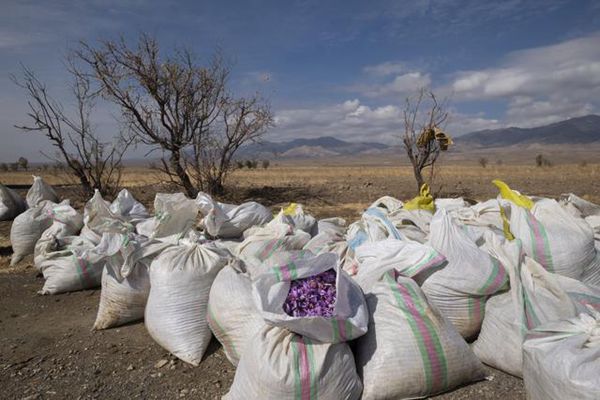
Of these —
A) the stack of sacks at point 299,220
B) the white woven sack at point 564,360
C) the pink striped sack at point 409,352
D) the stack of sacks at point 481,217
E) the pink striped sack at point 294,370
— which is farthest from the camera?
the stack of sacks at point 299,220

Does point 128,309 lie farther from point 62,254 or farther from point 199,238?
point 62,254

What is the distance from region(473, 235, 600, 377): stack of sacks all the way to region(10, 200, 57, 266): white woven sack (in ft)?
13.7

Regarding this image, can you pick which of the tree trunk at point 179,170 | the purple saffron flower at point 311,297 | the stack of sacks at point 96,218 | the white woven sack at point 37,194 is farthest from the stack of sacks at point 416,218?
the tree trunk at point 179,170

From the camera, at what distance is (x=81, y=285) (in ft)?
10.4

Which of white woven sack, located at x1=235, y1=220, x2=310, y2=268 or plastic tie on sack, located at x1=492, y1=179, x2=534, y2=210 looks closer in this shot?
plastic tie on sack, located at x1=492, y1=179, x2=534, y2=210

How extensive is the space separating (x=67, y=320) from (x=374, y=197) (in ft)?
21.0

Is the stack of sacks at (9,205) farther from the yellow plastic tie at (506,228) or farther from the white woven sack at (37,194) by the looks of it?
the yellow plastic tie at (506,228)

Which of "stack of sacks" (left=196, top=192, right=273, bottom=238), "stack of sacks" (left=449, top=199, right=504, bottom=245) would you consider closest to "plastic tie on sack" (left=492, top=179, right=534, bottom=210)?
"stack of sacks" (left=449, top=199, right=504, bottom=245)

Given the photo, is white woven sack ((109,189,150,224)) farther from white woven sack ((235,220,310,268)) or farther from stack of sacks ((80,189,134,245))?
white woven sack ((235,220,310,268))

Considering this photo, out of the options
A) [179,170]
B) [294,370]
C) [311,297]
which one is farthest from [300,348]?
[179,170]

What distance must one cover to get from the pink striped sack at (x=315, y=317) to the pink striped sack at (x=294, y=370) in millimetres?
58

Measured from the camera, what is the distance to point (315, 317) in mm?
1574

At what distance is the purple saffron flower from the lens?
5.62ft

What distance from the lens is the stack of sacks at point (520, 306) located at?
5.95 feet
